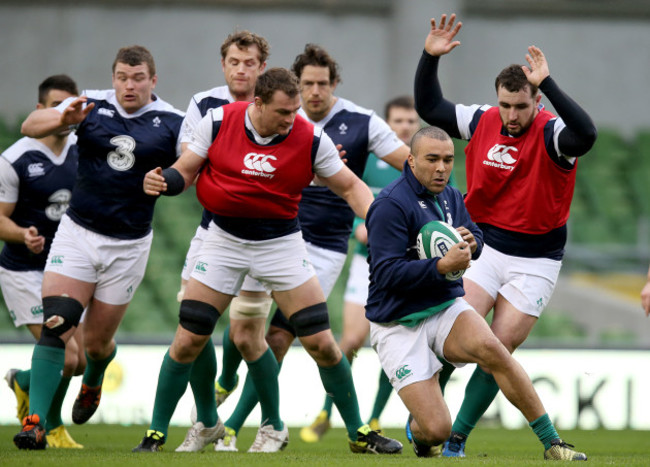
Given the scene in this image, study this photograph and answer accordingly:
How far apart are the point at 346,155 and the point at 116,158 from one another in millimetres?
1690

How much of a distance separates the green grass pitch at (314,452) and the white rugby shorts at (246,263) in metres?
1.05

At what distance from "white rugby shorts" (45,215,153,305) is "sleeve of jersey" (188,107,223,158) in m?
1.12

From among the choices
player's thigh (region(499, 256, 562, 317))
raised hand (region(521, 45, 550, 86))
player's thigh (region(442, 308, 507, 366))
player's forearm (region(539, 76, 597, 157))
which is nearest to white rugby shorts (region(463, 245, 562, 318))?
player's thigh (region(499, 256, 562, 317))

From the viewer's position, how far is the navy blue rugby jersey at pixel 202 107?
22.6ft

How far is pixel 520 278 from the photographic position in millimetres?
6543

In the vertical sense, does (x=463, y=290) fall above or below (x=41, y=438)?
above

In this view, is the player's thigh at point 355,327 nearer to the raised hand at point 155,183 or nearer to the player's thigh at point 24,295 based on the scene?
the player's thigh at point 24,295

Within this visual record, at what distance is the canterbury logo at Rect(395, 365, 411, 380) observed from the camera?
5957 mm

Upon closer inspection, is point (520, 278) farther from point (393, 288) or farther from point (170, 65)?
point (170, 65)

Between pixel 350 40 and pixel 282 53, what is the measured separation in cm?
117

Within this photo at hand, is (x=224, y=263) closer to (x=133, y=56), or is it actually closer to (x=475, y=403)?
(x=133, y=56)

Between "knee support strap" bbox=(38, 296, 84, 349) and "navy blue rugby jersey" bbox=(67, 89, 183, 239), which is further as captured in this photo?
"navy blue rugby jersey" bbox=(67, 89, 183, 239)

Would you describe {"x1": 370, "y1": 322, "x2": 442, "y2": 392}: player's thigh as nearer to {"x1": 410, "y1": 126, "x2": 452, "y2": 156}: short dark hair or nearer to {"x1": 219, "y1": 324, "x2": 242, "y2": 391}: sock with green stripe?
{"x1": 410, "y1": 126, "x2": 452, "y2": 156}: short dark hair

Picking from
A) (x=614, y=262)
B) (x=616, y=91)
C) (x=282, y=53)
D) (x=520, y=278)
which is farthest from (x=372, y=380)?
(x=616, y=91)
